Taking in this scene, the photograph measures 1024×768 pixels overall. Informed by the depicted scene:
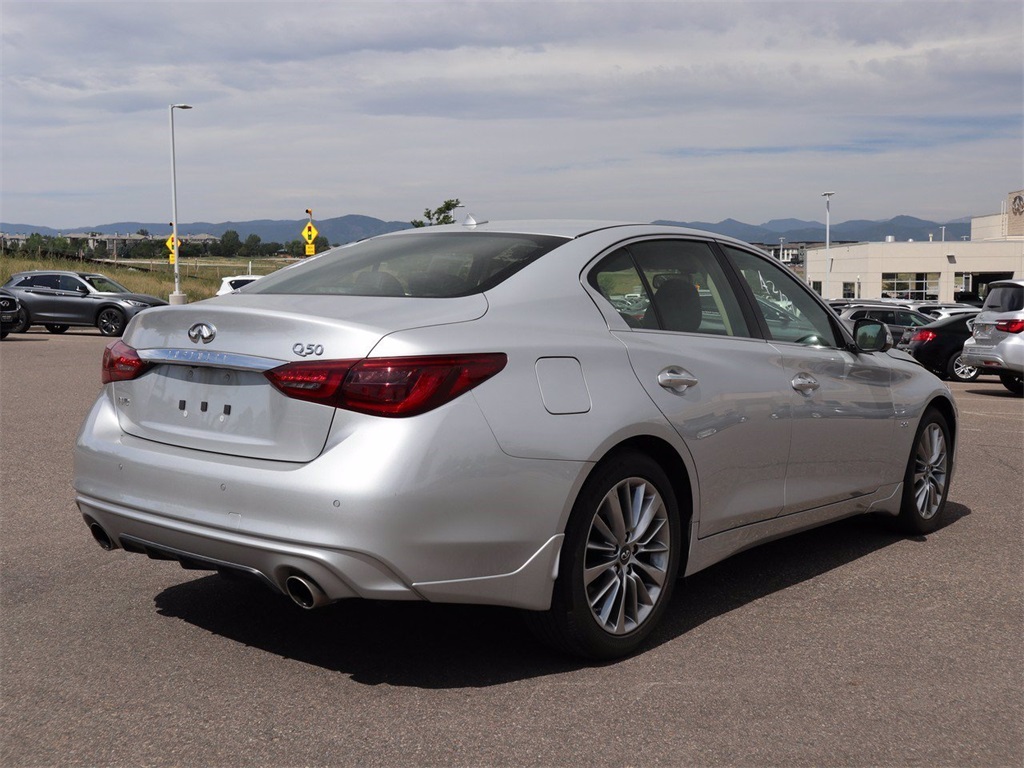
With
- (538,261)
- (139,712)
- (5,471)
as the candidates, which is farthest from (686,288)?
(5,471)

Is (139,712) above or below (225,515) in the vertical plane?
below

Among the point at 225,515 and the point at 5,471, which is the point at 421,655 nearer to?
the point at 225,515

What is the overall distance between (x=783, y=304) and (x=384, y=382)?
262cm

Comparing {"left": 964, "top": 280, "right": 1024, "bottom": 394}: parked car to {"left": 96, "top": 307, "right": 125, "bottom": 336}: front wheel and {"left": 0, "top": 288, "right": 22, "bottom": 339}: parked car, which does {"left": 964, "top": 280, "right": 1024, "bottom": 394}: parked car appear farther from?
{"left": 0, "top": 288, "right": 22, "bottom": 339}: parked car

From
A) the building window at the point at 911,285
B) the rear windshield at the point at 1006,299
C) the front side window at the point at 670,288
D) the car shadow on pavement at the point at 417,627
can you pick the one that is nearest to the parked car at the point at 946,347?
the rear windshield at the point at 1006,299

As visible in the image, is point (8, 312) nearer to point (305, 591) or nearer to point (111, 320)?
point (111, 320)

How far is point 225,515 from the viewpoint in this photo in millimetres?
3893

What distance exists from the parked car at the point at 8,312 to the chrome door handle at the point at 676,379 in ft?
84.6

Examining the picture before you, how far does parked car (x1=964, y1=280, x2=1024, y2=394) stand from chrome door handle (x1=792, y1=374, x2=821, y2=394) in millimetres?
12564

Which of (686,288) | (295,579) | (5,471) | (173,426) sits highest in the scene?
(686,288)

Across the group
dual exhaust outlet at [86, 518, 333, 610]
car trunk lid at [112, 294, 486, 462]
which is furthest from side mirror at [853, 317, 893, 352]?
dual exhaust outlet at [86, 518, 333, 610]

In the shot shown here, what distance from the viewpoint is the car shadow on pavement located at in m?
4.23

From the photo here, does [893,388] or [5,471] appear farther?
[5,471]

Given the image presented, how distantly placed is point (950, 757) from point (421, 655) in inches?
73.7
